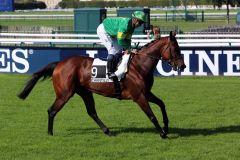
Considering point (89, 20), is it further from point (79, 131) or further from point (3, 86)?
point (79, 131)

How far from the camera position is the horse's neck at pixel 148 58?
955 centimetres

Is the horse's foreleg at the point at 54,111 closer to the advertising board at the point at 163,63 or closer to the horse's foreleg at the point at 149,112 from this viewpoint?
the horse's foreleg at the point at 149,112

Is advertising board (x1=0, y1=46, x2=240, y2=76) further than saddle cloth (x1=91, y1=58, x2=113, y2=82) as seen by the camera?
Yes

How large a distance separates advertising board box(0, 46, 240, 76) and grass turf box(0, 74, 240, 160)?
1983mm

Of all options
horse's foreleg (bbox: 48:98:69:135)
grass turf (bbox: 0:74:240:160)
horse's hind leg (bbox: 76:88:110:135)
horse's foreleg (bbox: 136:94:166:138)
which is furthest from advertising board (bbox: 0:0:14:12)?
horse's foreleg (bbox: 136:94:166:138)

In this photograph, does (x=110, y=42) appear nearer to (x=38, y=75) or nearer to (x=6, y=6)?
(x=38, y=75)

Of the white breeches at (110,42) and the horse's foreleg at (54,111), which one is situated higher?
the white breeches at (110,42)

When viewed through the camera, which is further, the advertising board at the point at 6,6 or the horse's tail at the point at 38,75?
the advertising board at the point at 6,6

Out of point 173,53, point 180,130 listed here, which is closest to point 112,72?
point 173,53

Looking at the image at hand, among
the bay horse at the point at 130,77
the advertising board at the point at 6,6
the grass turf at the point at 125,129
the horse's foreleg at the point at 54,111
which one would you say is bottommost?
the grass turf at the point at 125,129

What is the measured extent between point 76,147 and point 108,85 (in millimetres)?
1356

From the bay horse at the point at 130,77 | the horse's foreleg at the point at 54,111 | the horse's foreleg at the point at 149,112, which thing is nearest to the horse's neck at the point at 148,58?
the bay horse at the point at 130,77

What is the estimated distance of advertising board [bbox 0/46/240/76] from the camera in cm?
1741

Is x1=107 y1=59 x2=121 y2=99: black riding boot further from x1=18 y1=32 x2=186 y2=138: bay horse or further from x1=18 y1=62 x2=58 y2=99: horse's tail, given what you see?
x1=18 y1=62 x2=58 y2=99: horse's tail
